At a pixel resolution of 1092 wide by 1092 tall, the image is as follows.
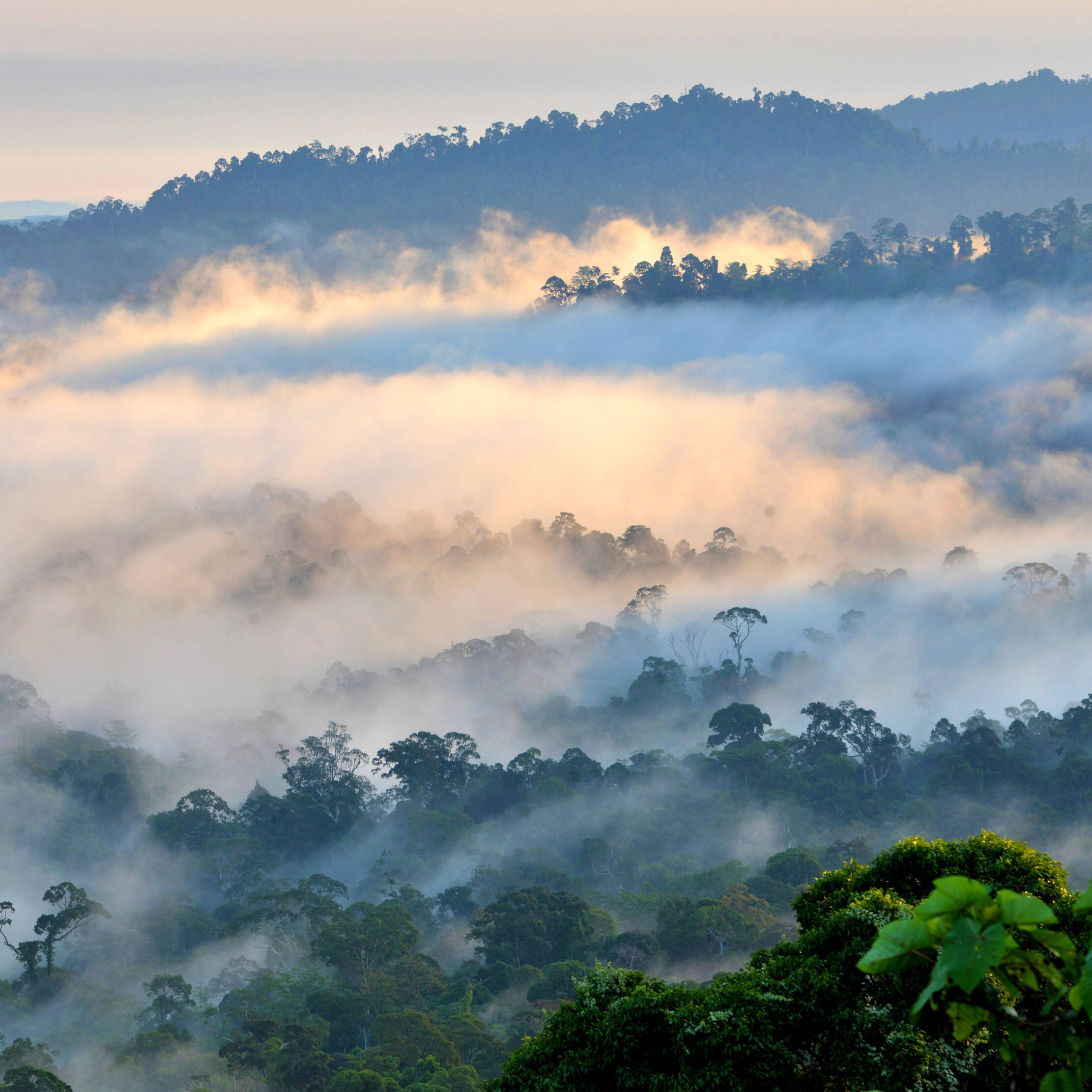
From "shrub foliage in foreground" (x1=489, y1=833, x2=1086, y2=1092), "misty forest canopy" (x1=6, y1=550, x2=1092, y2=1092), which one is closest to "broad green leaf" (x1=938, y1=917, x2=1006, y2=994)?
"misty forest canopy" (x1=6, y1=550, x2=1092, y2=1092)

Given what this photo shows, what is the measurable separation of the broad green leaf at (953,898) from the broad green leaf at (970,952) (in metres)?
0.08

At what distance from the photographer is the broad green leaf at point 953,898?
3.79m

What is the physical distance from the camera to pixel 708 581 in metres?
122

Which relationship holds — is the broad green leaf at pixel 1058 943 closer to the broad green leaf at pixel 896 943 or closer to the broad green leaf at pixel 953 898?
the broad green leaf at pixel 953 898

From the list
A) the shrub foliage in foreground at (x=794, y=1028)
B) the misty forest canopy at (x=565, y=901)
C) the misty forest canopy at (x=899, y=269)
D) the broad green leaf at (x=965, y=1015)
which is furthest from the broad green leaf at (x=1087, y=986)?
the misty forest canopy at (x=899, y=269)

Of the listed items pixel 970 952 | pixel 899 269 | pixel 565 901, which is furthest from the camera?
pixel 899 269

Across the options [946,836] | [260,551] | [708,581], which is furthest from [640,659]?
[260,551]

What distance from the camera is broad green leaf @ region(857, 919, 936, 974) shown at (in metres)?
3.85

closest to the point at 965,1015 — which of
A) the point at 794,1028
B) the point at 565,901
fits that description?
the point at 794,1028

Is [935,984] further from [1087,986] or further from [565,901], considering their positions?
[565,901]

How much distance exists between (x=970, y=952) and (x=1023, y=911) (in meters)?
0.24

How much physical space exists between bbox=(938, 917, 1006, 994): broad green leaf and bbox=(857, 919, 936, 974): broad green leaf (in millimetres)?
113

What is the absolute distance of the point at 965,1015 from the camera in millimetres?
4266

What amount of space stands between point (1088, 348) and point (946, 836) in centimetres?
15508
